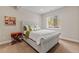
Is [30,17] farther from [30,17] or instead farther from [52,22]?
[52,22]

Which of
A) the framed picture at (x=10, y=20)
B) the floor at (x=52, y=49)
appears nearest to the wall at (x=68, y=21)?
the floor at (x=52, y=49)

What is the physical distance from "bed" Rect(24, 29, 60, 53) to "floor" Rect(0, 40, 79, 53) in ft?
0.46

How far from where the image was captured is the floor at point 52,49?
6.26ft

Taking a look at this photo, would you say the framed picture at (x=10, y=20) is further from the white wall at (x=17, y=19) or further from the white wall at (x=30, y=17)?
the white wall at (x=30, y=17)

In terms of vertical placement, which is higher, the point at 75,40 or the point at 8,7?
the point at 8,7

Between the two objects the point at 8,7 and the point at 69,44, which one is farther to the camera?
the point at 69,44

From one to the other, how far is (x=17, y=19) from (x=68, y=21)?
1.68 metres
